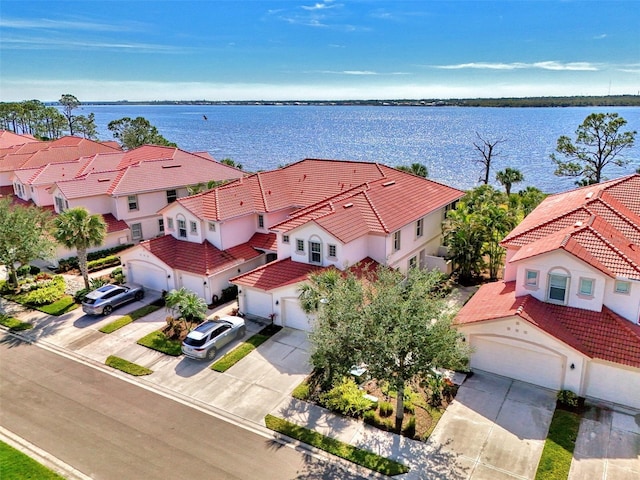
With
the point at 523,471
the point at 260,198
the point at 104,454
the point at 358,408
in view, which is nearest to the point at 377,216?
→ the point at 260,198

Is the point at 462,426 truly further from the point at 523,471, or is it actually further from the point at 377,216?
the point at 377,216

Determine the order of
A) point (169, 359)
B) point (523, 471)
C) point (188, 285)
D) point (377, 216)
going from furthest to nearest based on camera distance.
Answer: point (188, 285) < point (377, 216) < point (169, 359) < point (523, 471)

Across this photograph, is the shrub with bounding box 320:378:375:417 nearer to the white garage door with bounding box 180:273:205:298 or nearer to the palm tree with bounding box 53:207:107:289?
the white garage door with bounding box 180:273:205:298

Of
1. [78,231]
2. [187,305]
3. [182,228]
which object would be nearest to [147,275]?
[182,228]

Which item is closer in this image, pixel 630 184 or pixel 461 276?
pixel 630 184

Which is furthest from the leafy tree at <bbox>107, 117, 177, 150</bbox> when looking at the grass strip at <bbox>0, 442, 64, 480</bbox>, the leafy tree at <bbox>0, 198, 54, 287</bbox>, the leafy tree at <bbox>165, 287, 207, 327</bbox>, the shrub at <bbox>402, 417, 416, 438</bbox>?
the shrub at <bbox>402, 417, 416, 438</bbox>

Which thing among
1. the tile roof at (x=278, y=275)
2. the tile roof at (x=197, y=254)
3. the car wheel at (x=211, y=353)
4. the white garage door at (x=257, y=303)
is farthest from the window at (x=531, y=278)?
the tile roof at (x=197, y=254)

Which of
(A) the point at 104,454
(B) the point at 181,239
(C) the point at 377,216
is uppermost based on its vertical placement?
(C) the point at 377,216
